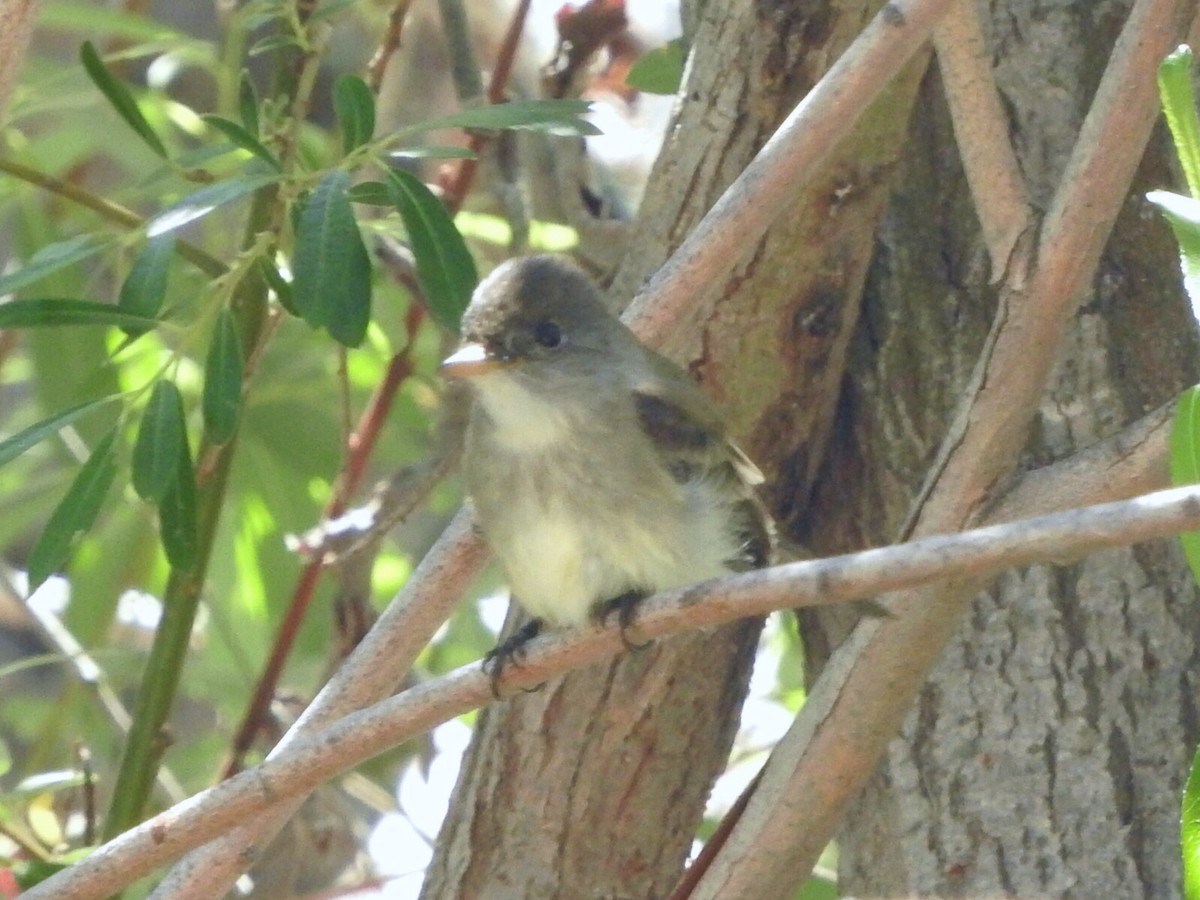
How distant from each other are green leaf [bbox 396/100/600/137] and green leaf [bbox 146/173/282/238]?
0.78 feet

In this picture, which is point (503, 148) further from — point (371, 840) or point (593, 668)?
point (371, 840)

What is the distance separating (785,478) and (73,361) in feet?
4.92

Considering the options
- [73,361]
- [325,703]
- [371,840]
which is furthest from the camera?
[371,840]

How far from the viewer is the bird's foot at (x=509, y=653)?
7.82ft

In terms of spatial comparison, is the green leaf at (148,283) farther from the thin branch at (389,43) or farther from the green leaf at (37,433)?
the thin branch at (389,43)

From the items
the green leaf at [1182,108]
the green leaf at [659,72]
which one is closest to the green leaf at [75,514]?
the green leaf at [659,72]

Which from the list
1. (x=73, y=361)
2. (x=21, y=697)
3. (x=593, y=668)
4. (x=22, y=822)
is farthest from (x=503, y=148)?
(x=21, y=697)

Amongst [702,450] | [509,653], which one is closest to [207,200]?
[509,653]

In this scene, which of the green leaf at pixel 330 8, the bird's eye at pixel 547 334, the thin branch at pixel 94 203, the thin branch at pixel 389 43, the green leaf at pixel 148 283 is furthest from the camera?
the thin branch at pixel 389 43

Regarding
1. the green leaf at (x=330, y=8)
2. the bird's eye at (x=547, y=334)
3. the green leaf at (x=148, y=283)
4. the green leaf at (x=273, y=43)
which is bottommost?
the green leaf at (x=148, y=283)

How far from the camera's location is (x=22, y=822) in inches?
141

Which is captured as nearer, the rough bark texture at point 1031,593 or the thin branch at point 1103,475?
the thin branch at point 1103,475

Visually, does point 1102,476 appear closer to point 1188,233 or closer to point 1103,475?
point 1103,475

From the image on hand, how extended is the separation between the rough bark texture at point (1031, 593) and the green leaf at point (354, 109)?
3.70ft
